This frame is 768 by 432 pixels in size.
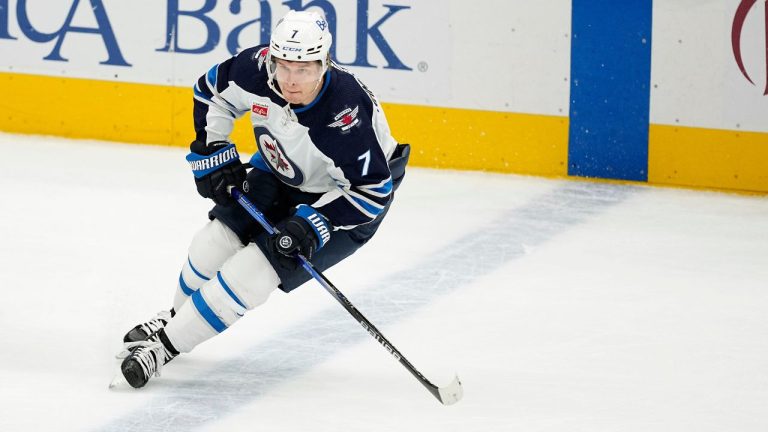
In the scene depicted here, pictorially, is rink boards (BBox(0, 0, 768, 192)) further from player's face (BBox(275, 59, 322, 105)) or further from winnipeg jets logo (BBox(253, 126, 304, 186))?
player's face (BBox(275, 59, 322, 105))

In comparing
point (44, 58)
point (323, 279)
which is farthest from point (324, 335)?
point (44, 58)

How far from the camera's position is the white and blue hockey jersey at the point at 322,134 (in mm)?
A: 3438

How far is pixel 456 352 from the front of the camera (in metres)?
3.87

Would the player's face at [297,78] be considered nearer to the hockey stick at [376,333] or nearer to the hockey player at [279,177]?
the hockey player at [279,177]

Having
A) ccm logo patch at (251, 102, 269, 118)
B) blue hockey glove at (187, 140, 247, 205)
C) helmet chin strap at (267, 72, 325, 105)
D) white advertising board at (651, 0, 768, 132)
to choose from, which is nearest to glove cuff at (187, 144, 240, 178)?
blue hockey glove at (187, 140, 247, 205)

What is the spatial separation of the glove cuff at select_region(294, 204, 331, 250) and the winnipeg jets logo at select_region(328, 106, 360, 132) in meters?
0.21

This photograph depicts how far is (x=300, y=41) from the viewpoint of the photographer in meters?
3.31

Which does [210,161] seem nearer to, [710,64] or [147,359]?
[147,359]

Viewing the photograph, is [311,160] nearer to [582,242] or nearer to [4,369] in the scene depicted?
[4,369]

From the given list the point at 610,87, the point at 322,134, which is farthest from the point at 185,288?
the point at 610,87

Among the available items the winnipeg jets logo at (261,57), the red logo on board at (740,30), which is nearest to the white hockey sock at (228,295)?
the winnipeg jets logo at (261,57)

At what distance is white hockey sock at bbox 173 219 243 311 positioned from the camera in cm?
363

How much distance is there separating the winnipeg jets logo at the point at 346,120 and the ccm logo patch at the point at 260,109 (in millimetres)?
194

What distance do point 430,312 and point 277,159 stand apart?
2.84ft
